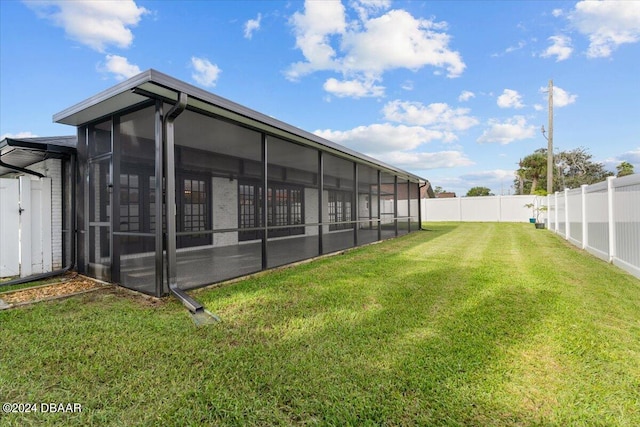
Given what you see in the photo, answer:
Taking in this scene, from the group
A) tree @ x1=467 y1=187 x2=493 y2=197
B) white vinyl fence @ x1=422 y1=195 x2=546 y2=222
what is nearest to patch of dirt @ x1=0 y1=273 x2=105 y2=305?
white vinyl fence @ x1=422 y1=195 x2=546 y2=222

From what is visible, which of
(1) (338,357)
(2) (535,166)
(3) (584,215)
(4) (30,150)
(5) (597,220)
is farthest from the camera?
(2) (535,166)

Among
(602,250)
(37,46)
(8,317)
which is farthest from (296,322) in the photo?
(37,46)

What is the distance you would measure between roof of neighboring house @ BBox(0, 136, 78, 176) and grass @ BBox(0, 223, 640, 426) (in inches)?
105

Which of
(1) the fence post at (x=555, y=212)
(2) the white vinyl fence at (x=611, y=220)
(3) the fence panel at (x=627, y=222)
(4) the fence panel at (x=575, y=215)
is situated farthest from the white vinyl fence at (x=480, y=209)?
(3) the fence panel at (x=627, y=222)

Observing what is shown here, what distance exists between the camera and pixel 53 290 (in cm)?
417

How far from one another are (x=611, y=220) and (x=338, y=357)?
20.2ft

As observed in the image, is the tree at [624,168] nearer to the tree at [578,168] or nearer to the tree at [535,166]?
the tree at [578,168]

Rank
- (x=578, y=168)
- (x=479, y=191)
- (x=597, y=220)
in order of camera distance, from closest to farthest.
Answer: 1. (x=597, y=220)
2. (x=578, y=168)
3. (x=479, y=191)

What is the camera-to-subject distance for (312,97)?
44.0 feet

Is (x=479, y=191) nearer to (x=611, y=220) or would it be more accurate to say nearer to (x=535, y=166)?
→ (x=535, y=166)

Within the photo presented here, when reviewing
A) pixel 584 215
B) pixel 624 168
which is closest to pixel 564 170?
pixel 624 168

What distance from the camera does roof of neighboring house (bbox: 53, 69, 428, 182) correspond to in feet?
10.6

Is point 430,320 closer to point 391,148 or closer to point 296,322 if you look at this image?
point 296,322

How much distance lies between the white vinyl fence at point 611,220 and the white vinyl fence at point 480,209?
1314 centimetres
